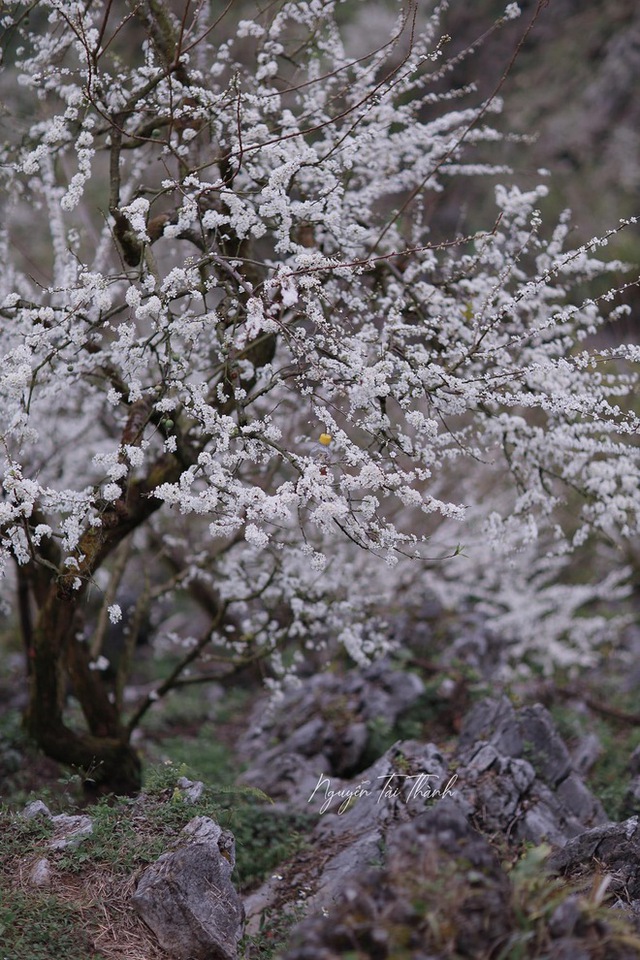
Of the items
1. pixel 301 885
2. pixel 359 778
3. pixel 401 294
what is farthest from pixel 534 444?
pixel 301 885

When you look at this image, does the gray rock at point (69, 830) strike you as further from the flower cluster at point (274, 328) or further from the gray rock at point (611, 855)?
the gray rock at point (611, 855)

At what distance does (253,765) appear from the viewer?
292 inches

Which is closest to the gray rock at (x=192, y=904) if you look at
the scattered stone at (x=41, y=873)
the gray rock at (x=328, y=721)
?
the scattered stone at (x=41, y=873)

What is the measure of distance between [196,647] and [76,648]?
2.93ft

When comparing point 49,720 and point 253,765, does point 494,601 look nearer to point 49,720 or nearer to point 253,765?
point 253,765

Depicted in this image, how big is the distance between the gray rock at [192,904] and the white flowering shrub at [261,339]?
126 centimetres

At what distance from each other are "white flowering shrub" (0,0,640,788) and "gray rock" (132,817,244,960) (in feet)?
4.14

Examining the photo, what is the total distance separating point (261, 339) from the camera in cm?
493

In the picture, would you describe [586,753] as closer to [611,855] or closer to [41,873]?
[611,855]

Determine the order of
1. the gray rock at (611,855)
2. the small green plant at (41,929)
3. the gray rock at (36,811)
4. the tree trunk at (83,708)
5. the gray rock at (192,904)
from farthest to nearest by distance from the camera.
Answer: the tree trunk at (83,708)
the gray rock at (36,811)
the gray rock at (611,855)
the gray rock at (192,904)
the small green plant at (41,929)

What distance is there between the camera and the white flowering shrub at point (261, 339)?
4156mm

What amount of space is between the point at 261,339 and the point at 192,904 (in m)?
3.02

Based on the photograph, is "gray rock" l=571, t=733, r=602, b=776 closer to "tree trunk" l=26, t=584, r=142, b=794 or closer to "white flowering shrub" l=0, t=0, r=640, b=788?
"white flowering shrub" l=0, t=0, r=640, b=788

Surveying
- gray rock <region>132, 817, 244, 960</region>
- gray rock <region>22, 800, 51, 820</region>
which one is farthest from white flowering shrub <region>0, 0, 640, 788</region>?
gray rock <region>132, 817, 244, 960</region>
